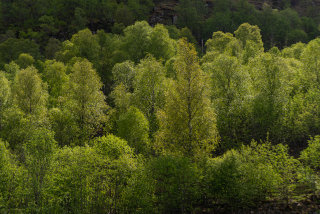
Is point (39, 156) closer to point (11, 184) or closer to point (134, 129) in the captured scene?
point (11, 184)

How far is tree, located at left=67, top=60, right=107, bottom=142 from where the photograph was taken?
149ft

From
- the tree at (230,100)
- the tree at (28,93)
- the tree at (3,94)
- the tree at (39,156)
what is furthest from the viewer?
the tree at (3,94)

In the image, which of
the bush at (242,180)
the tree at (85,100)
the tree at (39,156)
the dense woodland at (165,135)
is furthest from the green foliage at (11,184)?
the bush at (242,180)

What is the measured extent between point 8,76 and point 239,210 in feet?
214

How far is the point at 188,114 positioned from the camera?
32.9m

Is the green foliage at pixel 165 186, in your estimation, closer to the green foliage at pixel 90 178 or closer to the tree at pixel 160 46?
the green foliage at pixel 90 178

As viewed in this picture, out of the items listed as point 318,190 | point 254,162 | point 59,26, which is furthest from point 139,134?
point 59,26

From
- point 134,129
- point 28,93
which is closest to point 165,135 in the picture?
point 134,129

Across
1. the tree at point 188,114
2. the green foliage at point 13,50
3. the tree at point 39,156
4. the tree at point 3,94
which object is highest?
the tree at point 188,114

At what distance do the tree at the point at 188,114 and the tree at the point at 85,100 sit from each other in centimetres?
1650

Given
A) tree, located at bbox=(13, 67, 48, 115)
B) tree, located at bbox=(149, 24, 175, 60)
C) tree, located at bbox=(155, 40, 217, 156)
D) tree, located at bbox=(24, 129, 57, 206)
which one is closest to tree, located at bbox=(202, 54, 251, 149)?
tree, located at bbox=(155, 40, 217, 156)

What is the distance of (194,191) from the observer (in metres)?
32.1

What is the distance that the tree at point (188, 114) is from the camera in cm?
3250

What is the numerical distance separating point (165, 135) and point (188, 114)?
3647 millimetres
